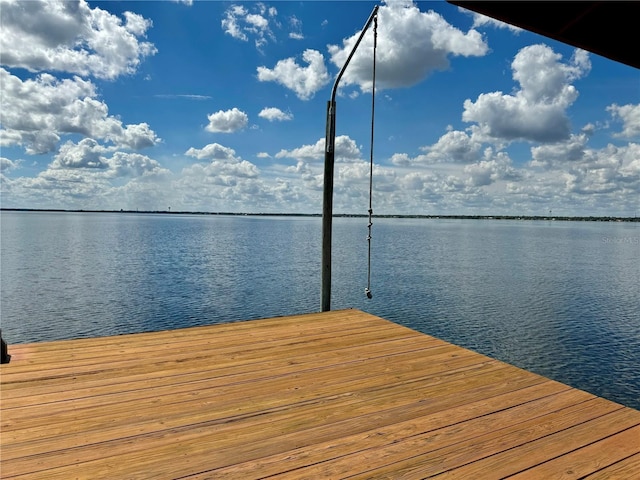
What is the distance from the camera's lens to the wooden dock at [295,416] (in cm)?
207

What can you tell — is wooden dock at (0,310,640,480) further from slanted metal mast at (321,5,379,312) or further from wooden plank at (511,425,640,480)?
slanted metal mast at (321,5,379,312)

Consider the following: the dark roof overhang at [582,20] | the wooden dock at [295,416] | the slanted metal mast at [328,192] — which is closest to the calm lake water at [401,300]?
the slanted metal mast at [328,192]

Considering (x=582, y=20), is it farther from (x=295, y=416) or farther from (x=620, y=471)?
(x=295, y=416)

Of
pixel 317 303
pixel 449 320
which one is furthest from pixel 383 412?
pixel 317 303

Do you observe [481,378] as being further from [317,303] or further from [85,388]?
[317,303]

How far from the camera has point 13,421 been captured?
245 centimetres

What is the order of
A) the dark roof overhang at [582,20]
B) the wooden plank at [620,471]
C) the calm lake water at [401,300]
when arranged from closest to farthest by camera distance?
the wooden plank at [620,471] → the dark roof overhang at [582,20] → the calm lake water at [401,300]

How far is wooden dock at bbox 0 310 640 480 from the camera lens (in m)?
2.07

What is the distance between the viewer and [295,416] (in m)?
2.54

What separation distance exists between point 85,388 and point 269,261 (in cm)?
2250

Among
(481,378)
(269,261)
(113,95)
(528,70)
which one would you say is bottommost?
(269,261)

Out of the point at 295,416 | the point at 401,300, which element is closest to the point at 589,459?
the point at 295,416

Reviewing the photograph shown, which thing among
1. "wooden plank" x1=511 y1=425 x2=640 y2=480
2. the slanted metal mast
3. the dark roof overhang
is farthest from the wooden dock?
the dark roof overhang

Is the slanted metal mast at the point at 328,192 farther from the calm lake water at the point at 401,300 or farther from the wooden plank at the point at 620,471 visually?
the calm lake water at the point at 401,300
